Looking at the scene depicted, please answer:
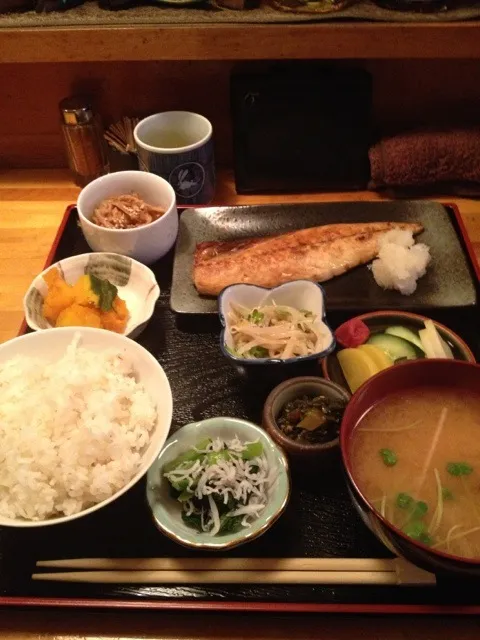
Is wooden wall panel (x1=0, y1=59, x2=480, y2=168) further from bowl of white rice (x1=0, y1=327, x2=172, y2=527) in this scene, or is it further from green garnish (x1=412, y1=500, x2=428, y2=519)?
green garnish (x1=412, y1=500, x2=428, y2=519)

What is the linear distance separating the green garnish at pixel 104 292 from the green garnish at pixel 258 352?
413mm

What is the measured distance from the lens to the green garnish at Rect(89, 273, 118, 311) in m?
Result: 1.63

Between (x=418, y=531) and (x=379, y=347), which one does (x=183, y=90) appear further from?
(x=418, y=531)

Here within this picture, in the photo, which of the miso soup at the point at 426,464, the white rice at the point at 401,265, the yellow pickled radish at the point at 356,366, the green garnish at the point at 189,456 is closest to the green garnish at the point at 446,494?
the miso soup at the point at 426,464

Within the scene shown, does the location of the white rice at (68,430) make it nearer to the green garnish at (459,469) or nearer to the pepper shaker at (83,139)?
the green garnish at (459,469)

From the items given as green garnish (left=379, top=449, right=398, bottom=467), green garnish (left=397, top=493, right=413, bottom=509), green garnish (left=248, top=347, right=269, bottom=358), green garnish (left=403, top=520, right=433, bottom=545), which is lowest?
green garnish (left=248, top=347, right=269, bottom=358)

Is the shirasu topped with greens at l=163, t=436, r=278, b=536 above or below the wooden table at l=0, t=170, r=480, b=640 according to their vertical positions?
above

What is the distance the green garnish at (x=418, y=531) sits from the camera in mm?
1057

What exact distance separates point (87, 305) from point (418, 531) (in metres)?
1.02

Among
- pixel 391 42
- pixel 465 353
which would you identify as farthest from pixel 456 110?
pixel 465 353

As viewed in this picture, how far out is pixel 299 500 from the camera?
1.33m

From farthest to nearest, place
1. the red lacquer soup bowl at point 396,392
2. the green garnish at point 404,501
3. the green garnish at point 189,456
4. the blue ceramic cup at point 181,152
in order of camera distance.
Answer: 1. the blue ceramic cup at point 181,152
2. the green garnish at point 189,456
3. the green garnish at point 404,501
4. the red lacquer soup bowl at point 396,392

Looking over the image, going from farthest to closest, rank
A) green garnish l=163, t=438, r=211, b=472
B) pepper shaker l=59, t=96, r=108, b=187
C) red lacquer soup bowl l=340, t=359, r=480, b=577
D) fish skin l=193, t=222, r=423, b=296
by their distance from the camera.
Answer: pepper shaker l=59, t=96, r=108, b=187
fish skin l=193, t=222, r=423, b=296
green garnish l=163, t=438, r=211, b=472
red lacquer soup bowl l=340, t=359, r=480, b=577

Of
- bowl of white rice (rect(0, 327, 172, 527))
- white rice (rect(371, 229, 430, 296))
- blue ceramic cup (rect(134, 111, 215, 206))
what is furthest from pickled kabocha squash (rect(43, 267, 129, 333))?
white rice (rect(371, 229, 430, 296))
